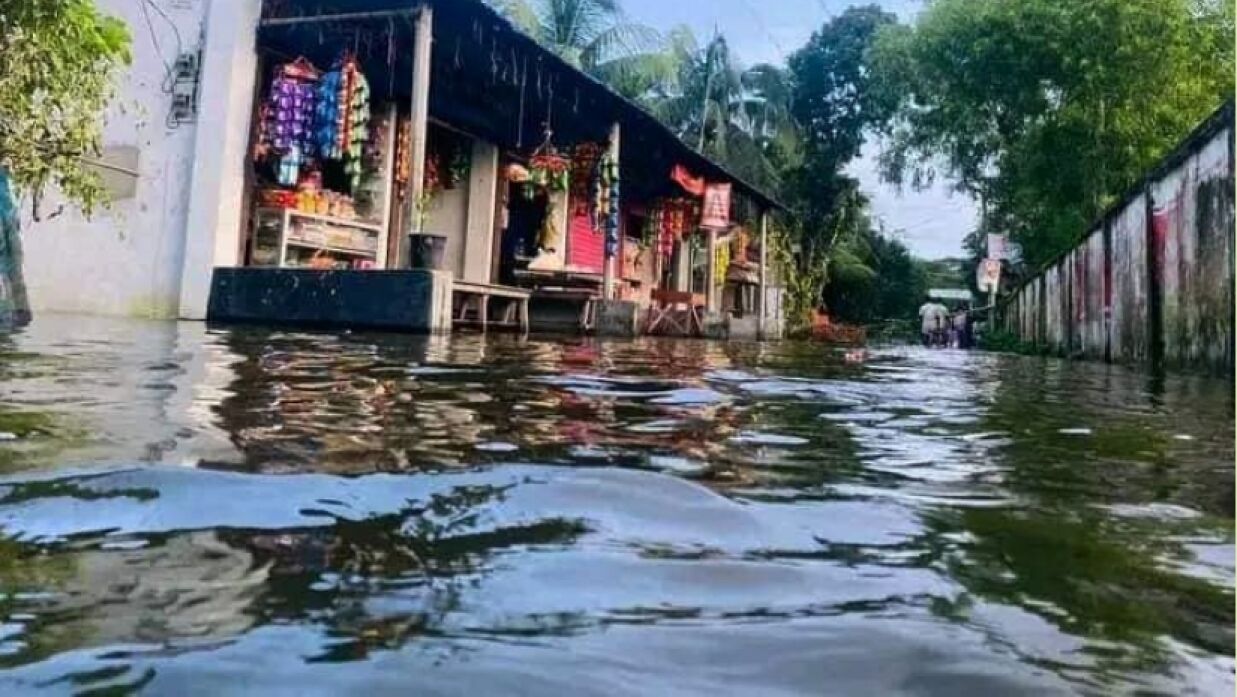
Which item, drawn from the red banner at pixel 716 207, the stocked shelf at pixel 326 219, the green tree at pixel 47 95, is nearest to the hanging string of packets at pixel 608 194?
the stocked shelf at pixel 326 219

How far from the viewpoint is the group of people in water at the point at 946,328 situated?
2755 cm

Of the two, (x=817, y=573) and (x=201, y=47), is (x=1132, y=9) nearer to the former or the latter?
(x=201, y=47)

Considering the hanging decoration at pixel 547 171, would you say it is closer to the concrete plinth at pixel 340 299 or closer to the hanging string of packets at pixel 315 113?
the hanging string of packets at pixel 315 113

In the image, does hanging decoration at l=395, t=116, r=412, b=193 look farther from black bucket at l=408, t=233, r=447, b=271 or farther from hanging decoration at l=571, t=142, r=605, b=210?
black bucket at l=408, t=233, r=447, b=271

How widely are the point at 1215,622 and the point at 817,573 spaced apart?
1.55 feet

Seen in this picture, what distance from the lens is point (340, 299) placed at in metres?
9.48

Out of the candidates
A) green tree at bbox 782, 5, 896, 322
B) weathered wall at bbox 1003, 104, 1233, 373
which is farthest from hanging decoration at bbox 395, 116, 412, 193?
green tree at bbox 782, 5, 896, 322

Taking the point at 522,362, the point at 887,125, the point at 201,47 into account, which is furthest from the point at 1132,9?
the point at 522,362

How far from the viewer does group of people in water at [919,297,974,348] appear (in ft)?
90.4

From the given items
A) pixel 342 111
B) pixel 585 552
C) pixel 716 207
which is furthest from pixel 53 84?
pixel 716 207

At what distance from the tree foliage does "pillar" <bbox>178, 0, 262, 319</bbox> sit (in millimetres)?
4069

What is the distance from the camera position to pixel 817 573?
1.41 meters

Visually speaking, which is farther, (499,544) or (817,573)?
(499,544)

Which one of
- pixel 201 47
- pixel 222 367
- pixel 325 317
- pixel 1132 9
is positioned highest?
pixel 1132 9
